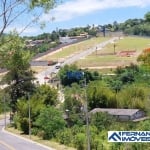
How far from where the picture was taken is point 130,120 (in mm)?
63625

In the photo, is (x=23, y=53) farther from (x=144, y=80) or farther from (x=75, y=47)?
(x=75, y=47)

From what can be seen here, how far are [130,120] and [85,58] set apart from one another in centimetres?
9587

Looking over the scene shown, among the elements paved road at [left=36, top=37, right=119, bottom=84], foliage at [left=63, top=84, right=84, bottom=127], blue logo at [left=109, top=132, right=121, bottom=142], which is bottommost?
paved road at [left=36, top=37, right=119, bottom=84]

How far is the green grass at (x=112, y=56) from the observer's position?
464ft

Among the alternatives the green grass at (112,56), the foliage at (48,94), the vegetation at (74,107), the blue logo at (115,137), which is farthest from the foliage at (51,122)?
the green grass at (112,56)

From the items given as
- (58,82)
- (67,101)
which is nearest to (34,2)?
(67,101)

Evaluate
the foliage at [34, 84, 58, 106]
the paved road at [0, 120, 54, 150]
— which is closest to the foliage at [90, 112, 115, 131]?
the paved road at [0, 120, 54, 150]

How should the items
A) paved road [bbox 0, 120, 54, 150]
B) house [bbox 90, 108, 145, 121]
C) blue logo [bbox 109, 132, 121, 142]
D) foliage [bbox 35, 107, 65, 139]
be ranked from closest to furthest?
blue logo [bbox 109, 132, 121, 142] → paved road [bbox 0, 120, 54, 150] → foliage [bbox 35, 107, 65, 139] → house [bbox 90, 108, 145, 121]

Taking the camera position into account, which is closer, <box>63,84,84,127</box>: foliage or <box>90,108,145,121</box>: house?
<box>63,84,84,127</box>: foliage

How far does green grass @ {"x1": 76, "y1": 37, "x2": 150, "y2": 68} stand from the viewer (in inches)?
5571

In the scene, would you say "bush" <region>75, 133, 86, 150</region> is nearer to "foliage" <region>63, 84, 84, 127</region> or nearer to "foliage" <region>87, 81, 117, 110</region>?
"foliage" <region>63, 84, 84, 127</region>
